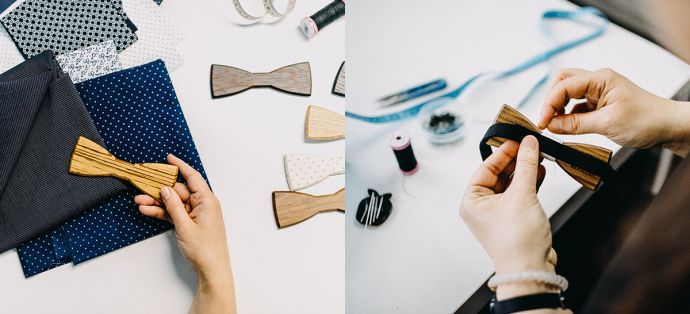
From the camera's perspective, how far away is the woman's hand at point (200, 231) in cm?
100

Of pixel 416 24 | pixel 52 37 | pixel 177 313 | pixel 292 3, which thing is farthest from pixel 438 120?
pixel 52 37

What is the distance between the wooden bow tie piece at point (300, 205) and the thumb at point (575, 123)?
1.41 ft

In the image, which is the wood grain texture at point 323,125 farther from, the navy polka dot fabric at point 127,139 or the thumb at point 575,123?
the thumb at point 575,123

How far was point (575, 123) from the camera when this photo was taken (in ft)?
3.46

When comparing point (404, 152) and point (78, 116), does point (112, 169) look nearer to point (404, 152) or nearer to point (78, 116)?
point (78, 116)

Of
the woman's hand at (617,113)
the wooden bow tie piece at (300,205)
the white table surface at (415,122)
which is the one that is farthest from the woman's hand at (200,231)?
the woman's hand at (617,113)

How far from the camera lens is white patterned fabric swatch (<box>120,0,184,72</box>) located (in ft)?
3.83

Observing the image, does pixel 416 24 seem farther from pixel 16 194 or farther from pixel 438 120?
pixel 16 194

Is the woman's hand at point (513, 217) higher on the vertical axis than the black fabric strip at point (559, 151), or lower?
lower

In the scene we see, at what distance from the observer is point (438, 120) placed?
116 centimetres

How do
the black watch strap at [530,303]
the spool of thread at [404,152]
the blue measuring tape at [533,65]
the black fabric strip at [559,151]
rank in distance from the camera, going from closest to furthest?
the black watch strap at [530,303]
the black fabric strip at [559,151]
the spool of thread at [404,152]
the blue measuring tape at [533,65]

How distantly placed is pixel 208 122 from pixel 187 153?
0.29ft

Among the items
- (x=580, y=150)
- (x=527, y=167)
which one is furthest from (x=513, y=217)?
(x=580, y=150)

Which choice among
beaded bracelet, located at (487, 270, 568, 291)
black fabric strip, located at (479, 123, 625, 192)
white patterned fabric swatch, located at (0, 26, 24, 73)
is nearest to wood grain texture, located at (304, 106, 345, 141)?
black fabric strip, located at (479, 123, 625, 192)
